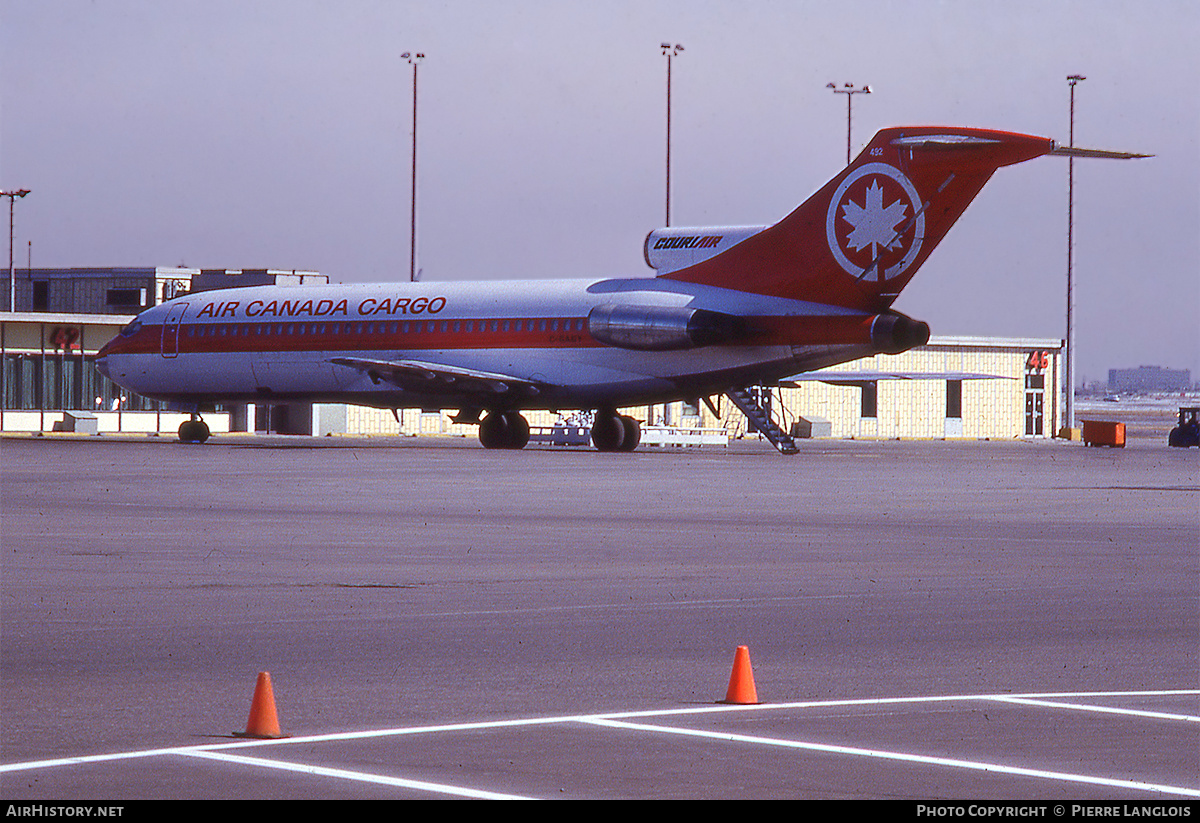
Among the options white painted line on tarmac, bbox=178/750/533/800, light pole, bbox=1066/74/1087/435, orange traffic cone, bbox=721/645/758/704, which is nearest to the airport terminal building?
light pole, bbox=1066/74/1087/435

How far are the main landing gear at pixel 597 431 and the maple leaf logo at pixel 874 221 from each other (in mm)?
9093

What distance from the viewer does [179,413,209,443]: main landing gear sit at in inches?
2183

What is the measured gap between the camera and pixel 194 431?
182ft

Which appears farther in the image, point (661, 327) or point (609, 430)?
point (609, 430)

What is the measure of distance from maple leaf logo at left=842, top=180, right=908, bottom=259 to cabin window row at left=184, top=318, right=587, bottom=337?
23.0ft

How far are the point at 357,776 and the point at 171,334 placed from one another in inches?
1873

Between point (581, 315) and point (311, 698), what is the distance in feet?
123

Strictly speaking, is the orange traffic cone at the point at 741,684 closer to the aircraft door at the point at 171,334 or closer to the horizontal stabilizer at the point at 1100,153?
the horizontal stabilizer at the point at 1100,153

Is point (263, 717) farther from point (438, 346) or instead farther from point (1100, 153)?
point (438, 346)

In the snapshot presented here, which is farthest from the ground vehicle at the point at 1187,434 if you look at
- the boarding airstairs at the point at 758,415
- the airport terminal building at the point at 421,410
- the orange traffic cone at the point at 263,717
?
the orange traffic cone at the point at 263,717

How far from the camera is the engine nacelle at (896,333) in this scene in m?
43.5

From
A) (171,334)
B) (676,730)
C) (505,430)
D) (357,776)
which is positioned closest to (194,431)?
(171,334)
